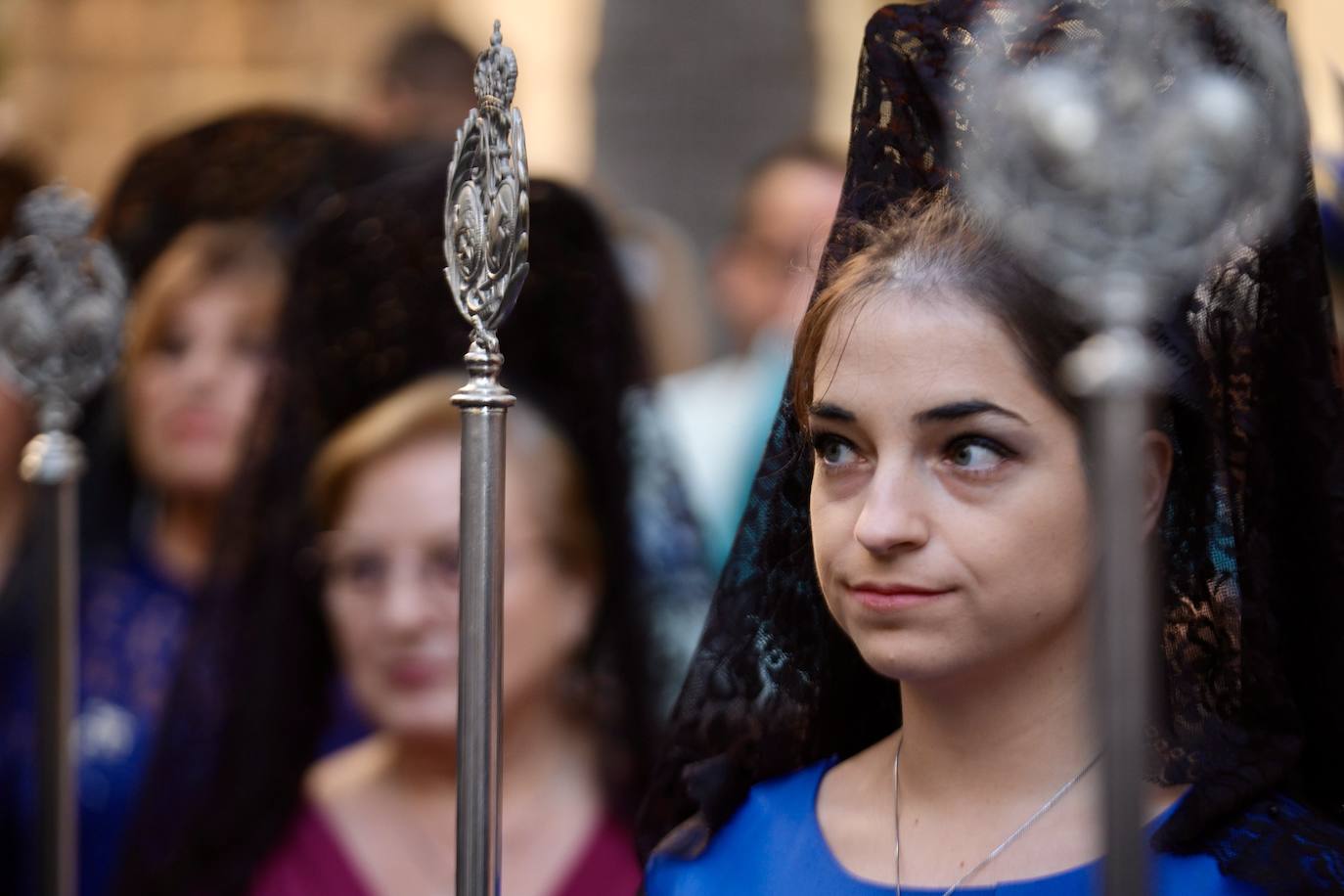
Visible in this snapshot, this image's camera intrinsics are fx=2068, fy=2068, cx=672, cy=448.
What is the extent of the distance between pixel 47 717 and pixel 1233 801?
171 cm

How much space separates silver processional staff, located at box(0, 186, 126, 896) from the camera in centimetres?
288

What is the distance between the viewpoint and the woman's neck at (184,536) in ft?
14.7

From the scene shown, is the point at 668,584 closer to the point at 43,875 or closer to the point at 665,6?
the point at 43,875

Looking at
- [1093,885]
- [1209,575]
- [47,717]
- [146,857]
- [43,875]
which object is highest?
[1209,575]

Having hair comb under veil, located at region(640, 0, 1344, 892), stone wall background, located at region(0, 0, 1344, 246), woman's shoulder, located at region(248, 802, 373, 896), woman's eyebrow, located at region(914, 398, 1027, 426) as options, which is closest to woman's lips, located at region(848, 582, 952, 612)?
woman's eyebrow, located at region(914, 398, 1027, 426)

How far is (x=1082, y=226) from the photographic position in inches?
58.0

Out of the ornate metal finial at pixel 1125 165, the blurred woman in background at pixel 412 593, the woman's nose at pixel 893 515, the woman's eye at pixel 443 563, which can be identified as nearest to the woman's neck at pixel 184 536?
the blurred woman in background at pixel 412 593

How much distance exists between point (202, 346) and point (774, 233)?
1415mm

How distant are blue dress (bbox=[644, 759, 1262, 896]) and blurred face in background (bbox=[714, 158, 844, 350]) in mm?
2269

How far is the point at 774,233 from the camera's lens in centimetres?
494

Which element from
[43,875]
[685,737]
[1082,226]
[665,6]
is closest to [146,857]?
[43,875]

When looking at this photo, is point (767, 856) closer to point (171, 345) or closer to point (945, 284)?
point (945, 284)

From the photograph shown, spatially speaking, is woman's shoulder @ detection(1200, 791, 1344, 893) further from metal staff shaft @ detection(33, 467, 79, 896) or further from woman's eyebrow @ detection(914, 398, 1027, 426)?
metal staff shaft @ detection(33, 467, 79, 896)

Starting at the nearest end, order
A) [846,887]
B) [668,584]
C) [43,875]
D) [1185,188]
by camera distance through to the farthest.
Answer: [1185,188]
[846,887]
[43,875]
[668,584]
